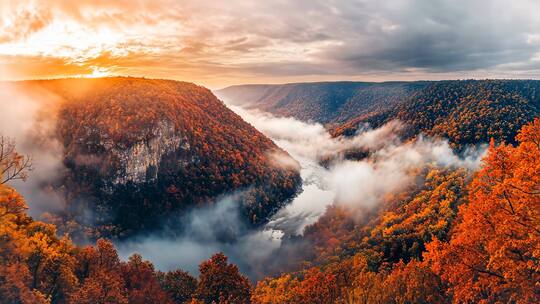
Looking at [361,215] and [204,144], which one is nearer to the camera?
[361,215]

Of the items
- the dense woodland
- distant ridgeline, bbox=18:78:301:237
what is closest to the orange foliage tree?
the dense woodland

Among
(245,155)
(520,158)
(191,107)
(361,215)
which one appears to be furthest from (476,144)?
(520,158)

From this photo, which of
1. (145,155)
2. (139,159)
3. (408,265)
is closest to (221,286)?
(408,265)

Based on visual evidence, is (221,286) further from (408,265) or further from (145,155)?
(145,155)

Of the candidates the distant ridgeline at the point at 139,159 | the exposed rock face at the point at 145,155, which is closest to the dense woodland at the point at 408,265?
the exposed rock face at the point at 145,155

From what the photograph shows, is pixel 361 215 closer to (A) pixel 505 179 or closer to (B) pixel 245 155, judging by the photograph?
(B) pixel 245 155

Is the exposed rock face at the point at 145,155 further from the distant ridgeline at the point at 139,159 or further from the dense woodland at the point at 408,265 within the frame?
the dense woodland at the point at 408,265

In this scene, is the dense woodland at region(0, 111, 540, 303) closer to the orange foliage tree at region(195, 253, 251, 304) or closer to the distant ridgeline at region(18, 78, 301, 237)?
the orange foliage tree at region(195, 253, 251, 304)

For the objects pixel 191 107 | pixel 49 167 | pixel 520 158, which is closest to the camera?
pixel 520 158
